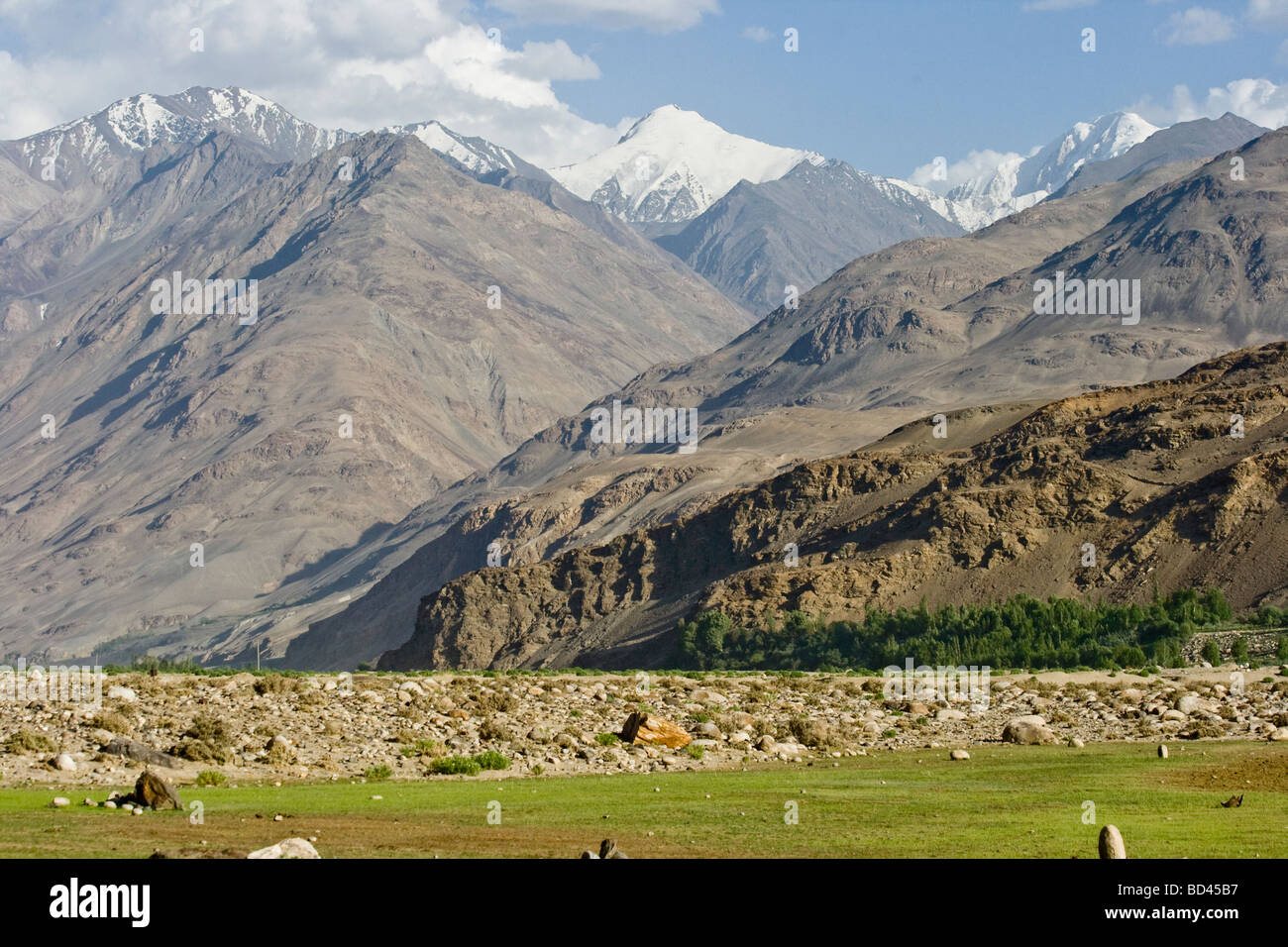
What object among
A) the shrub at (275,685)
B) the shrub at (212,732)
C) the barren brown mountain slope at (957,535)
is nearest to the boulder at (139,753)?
the shrub at (212,732)

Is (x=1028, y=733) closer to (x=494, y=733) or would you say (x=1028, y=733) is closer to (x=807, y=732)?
(x=807, y=732)

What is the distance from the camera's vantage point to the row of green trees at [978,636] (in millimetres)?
61125

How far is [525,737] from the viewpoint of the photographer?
101ft

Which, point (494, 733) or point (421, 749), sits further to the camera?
point (494, 733)

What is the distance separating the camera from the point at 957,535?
8581 centimetres

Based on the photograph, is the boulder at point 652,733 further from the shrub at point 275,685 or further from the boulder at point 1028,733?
the shrub at point 275,685

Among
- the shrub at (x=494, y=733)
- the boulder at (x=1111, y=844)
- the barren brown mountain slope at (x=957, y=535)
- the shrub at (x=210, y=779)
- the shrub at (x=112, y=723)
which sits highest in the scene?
the barren brown mountain slope at (x=957, y=535)

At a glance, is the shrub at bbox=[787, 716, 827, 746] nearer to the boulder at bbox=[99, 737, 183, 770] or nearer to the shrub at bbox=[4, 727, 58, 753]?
the boulder at bbox=[99, 737, 183, 770]

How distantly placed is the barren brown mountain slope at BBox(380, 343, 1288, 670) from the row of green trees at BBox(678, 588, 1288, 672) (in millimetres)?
2849

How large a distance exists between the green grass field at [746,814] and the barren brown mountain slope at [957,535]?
50.3 meters

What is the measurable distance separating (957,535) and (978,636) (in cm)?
1611

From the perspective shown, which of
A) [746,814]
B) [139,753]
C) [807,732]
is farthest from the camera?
[807,732]

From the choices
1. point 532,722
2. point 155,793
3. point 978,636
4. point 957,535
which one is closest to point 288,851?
point 155,793
